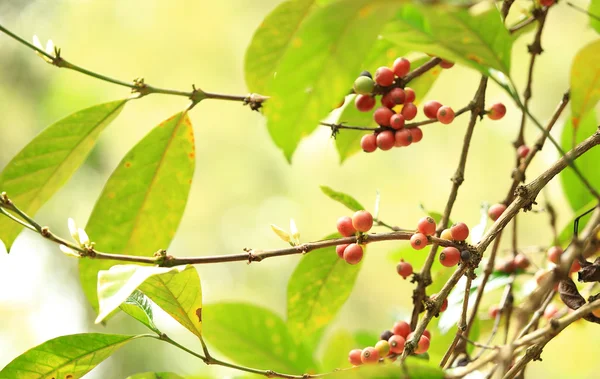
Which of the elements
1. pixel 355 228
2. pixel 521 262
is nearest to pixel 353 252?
pixel 355 228

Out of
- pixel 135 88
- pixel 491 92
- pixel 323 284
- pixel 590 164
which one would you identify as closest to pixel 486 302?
pixel 590 164

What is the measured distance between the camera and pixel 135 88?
612 millimetres

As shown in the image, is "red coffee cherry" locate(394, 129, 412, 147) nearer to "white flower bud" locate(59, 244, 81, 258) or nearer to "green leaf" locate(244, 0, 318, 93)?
"green leaf" locate(244, 0, 318, 93)

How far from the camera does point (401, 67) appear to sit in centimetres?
62

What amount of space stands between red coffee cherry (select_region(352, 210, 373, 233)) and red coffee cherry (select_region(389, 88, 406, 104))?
5.8 inches

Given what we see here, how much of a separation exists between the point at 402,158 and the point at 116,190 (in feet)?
8.25

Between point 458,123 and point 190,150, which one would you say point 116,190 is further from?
point 458,123

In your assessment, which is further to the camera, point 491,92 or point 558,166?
point 491,92

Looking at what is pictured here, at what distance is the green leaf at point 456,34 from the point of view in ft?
1.39

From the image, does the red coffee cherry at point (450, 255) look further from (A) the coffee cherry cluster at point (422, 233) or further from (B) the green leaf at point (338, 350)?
(B) the green leaf at point (338, 350)

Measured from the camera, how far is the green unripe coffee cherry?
0.59 meters

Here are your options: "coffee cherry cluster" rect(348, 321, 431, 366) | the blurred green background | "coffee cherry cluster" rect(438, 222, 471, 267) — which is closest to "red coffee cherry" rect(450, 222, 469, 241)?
"coffee cherry cluster" rect(438, 222, 471, 267)

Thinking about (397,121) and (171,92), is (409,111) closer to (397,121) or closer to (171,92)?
(397,121)

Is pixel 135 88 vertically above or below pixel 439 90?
below
